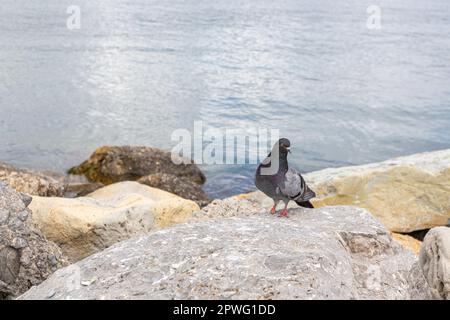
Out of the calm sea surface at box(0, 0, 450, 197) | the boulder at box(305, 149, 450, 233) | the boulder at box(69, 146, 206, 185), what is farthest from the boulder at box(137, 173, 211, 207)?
the boulder at box(305, 149, 450, 233)

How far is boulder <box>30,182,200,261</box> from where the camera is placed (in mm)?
7535

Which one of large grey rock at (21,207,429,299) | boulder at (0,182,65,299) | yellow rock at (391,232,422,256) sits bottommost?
yellow rock at (391,232,422,256)

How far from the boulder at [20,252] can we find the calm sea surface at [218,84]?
9.14 meters

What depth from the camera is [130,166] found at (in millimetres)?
14781

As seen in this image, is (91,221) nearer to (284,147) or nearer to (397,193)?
(284,147)

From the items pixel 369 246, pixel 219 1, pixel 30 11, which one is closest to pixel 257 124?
pixel 369 246

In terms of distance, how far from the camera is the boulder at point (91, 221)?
7.54 metres

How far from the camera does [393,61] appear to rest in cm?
3181

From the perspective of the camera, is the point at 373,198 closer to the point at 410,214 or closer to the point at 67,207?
the point at 410,214

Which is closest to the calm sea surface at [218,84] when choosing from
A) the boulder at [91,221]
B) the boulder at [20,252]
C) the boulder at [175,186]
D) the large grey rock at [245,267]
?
the boulder at [175,186]

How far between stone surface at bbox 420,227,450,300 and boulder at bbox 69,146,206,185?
11.1m

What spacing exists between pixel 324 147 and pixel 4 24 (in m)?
25.4

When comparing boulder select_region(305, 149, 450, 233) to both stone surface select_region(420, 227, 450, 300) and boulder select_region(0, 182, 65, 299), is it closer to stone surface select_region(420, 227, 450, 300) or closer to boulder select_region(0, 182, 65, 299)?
boulder select_region(0, 182, 65, 299)

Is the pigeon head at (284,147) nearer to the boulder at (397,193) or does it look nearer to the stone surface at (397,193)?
the stone surface at (397,193)
